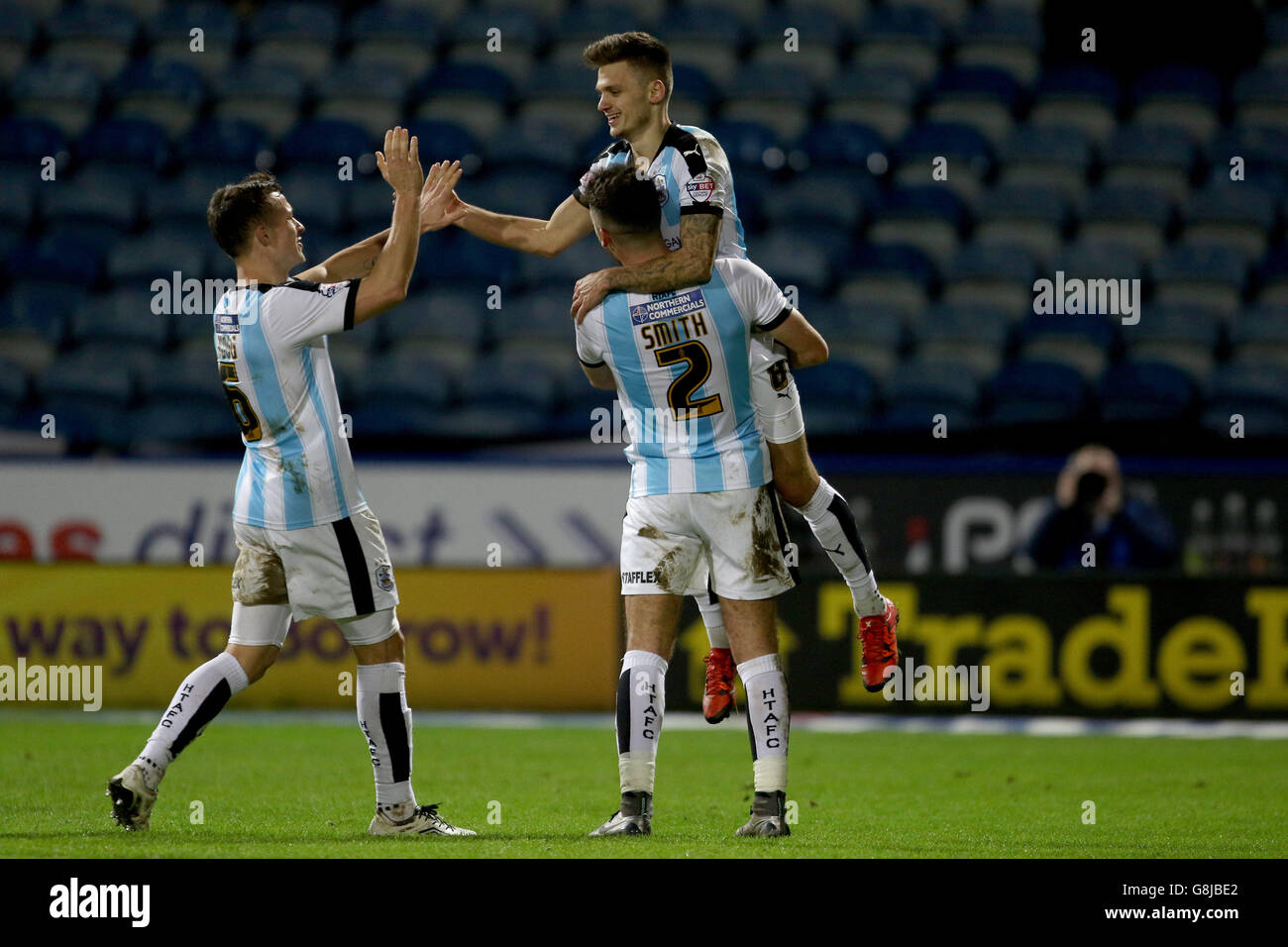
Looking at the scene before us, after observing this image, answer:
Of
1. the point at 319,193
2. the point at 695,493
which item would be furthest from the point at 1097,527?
the point at 319,193

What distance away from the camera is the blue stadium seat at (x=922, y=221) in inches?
633

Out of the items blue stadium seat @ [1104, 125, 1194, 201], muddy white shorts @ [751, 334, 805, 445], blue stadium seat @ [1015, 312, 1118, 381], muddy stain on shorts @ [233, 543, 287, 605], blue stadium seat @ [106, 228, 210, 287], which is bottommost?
muddy stain on shorts @ [233, 543, 287, 605]

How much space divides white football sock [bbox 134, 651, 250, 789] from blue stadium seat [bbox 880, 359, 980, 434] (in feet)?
28.0

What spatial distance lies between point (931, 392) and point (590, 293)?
8621mm

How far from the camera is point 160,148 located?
17.0 m

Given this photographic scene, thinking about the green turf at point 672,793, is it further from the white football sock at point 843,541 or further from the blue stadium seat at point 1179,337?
the blue stadium seat at point 1179,337

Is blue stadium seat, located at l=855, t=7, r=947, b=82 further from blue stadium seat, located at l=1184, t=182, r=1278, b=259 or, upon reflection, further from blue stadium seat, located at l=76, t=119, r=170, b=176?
blue stadium seat, located at l=76, t=119, r=170, b=176

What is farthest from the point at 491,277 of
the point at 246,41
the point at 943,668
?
the point at 943,668

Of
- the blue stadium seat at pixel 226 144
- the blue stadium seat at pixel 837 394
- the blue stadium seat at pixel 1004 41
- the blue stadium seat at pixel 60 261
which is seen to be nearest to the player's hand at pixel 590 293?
the blue stadium seat at pixel 837 394

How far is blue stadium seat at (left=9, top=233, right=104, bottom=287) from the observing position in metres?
15.9

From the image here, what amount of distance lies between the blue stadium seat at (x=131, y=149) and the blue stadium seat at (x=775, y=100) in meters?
5.43

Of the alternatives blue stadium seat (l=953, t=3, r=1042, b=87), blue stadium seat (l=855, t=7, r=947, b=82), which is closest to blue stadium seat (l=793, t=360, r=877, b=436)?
blue stadium seat (l=855, t=7, r=947, b=82)

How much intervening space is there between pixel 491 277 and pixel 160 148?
3.70 m

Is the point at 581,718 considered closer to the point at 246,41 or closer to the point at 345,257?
the point at 345,257
